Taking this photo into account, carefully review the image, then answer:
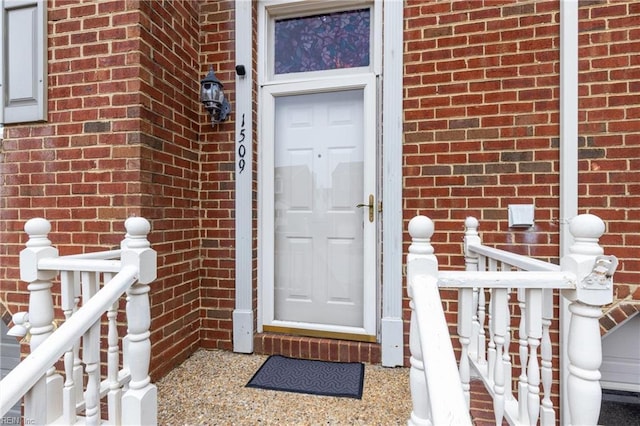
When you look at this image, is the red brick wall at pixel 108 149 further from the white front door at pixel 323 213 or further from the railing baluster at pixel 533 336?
the railing baluster at pixel 533 336

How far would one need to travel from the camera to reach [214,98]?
2.31 meters

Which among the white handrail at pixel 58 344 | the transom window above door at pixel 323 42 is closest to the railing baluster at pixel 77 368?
the white handrail at pixel 58 344

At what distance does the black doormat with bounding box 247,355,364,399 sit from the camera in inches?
76.2

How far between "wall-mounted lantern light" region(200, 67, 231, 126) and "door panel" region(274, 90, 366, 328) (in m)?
0.38

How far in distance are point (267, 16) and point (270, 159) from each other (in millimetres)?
1067

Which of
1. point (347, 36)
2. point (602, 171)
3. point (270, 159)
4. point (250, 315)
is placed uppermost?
point (347, 36)

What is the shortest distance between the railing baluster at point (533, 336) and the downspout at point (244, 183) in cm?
171

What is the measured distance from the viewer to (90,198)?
199 cm

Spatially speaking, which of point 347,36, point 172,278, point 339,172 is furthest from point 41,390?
point 347,36

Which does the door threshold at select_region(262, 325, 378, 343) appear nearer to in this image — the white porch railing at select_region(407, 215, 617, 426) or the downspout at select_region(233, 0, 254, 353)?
the downspout at select_region(233, 0, 254, 353)

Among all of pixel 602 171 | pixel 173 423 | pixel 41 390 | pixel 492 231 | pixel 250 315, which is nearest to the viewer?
pixel 41 390

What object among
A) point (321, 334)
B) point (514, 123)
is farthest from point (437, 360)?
point (514, 123)

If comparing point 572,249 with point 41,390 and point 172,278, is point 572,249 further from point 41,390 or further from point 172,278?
point 172,278

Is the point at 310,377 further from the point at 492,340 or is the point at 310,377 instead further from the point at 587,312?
the point at 587,312
